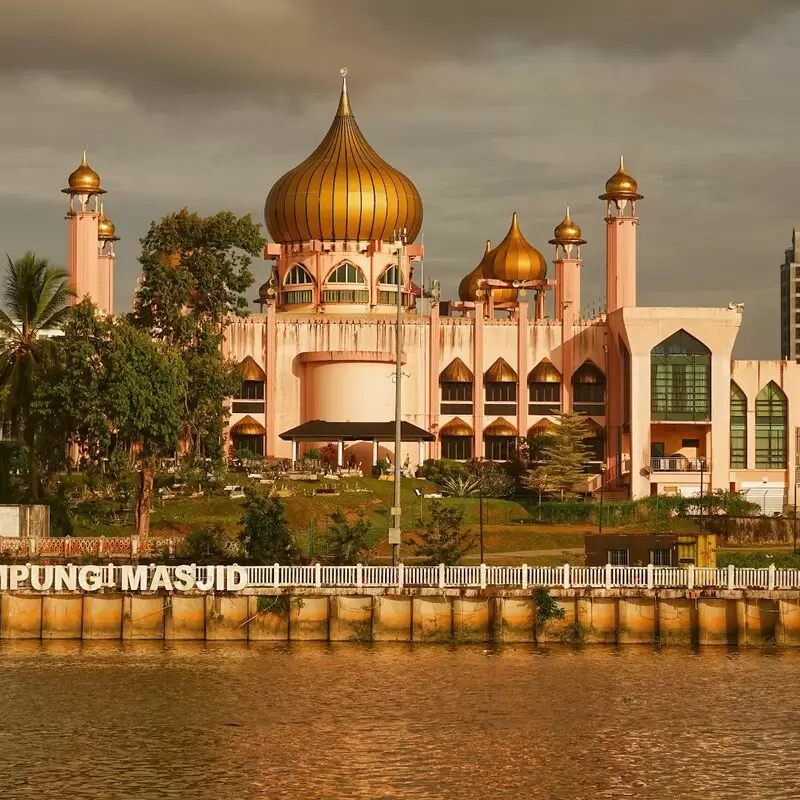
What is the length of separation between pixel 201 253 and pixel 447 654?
42559 millimetres

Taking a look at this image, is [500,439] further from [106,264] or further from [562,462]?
[106,264]

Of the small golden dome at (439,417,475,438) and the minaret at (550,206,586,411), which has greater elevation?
the minaret at (550,206,586,411)

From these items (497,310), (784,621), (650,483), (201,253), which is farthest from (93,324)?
(497,310)

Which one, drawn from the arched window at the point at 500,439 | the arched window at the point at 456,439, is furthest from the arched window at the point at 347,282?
the arched window at the point at 500,439

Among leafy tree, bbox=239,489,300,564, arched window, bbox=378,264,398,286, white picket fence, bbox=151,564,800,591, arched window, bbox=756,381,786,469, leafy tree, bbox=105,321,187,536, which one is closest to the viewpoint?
white picket fence, bbox=151,564,800,591

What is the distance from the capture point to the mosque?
4200 inches

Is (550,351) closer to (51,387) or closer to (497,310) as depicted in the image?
(497,310)

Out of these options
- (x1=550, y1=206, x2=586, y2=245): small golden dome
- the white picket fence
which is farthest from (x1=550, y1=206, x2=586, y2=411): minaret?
the white picket fence

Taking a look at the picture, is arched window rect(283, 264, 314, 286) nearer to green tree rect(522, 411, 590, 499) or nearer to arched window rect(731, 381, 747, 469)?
green tree rect(522, 411, 590, 499)

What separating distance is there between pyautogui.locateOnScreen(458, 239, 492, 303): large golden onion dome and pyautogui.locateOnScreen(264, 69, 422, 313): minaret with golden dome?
12.7 metres

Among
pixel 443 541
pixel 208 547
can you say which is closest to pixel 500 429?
pixel 443 541

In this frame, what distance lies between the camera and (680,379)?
10656 centimetres

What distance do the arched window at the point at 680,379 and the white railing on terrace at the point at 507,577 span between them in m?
47.0

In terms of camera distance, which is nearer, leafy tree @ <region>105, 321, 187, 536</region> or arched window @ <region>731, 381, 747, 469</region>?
leafy tree @ <region>105, 321, 187, 536</region>
